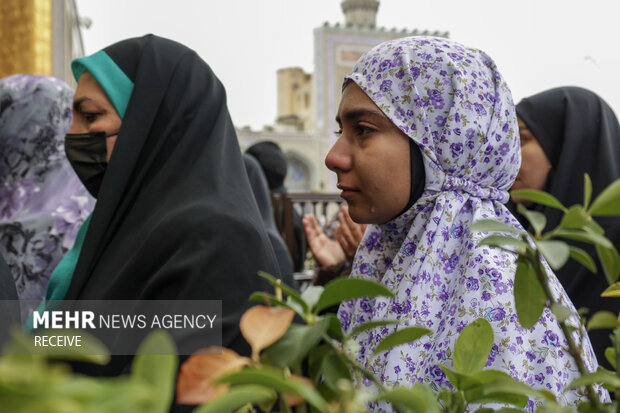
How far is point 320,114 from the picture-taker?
1639cm

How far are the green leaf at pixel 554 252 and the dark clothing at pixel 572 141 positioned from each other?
154cm

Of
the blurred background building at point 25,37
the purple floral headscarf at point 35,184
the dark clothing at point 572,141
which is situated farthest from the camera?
the blurred background building at point 25,37

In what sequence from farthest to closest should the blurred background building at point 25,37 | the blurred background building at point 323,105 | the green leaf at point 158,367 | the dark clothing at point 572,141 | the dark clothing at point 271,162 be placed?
the blurred background building at point 323,105 < the dark clothing at point 271,162 < the blurred background building at point 25,37 < the dark clothing at point 572,141 < the green leaf at point 158,367

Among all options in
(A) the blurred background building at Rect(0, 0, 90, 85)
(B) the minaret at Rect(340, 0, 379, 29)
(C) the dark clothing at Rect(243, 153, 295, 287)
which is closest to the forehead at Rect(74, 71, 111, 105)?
(C) the dark clothing at Rect(243, 153, 295, 287)

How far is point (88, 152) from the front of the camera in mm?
1396

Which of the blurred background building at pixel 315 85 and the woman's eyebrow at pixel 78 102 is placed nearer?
the woman's eyebrow at pixel 78 102

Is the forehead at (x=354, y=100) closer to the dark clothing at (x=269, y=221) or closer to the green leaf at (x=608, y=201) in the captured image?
the green leaf at (x=608, y=201)

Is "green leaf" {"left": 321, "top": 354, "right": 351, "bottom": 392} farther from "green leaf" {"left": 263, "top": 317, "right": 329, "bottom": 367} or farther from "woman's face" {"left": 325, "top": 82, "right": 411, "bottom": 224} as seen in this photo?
"woman's face" {"left": 325, "top": 82, "right": 411, "bottom": 224}

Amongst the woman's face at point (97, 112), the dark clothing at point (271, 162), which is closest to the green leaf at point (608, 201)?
the woman's face at point (97, 112)

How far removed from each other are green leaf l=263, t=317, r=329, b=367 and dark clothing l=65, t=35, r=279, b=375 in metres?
0.72

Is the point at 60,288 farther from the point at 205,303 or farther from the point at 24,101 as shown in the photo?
the point at 24,101

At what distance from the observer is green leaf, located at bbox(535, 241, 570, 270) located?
0.94 ft

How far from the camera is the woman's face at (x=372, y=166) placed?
1090 mm

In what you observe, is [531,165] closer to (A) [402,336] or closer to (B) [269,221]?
(B) [269,221]
